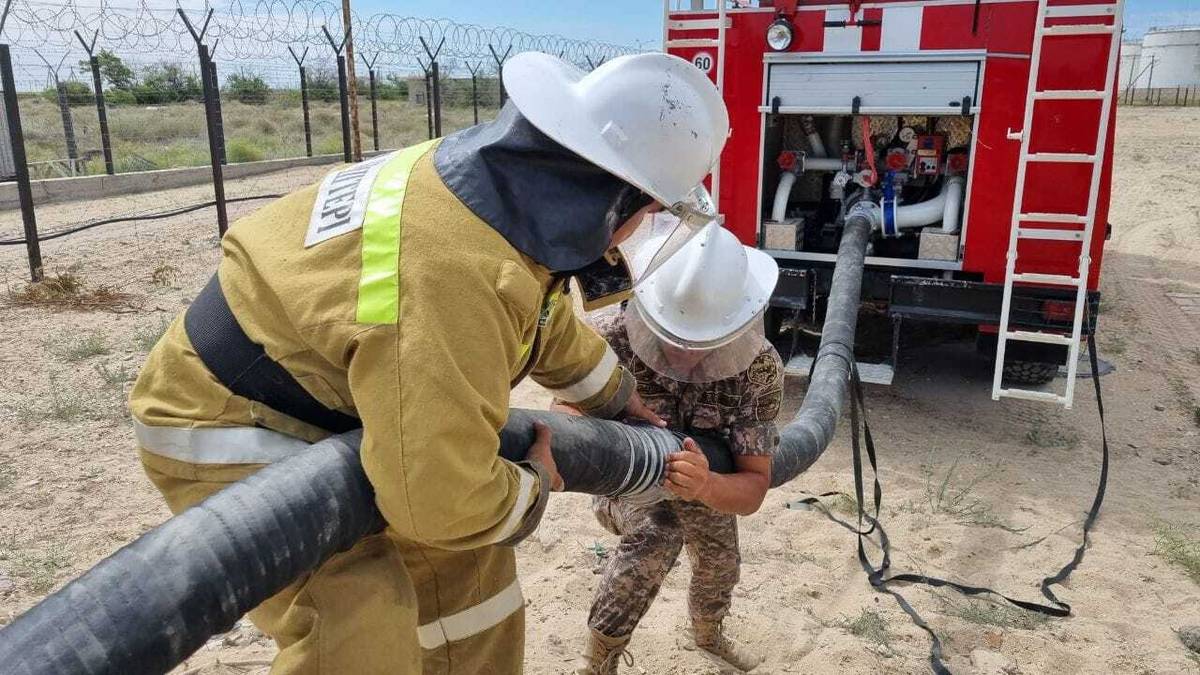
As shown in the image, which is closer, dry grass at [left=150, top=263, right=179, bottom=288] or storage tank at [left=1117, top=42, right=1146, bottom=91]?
dry grass at [left=150, top=263, right=179, bottom=288]

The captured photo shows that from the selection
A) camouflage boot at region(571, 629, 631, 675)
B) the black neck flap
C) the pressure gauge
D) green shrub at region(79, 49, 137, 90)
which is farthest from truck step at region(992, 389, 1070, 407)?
green shrub at region(79, 49, 137, 90)

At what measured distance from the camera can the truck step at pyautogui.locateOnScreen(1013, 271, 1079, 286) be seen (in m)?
4.70

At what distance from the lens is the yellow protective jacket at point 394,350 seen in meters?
1.37

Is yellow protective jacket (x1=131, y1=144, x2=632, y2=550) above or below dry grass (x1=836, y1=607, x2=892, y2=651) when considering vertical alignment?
above

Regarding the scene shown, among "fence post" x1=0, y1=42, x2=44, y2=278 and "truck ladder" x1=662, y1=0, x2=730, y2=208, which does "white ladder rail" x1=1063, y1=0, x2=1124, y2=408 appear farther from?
"fence post" x1=0, y1=42, x2=44, y2=278

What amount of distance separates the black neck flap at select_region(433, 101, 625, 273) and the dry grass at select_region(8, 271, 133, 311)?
22.1 ft

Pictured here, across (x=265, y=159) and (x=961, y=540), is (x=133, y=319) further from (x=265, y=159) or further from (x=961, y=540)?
(x=265, y=159)

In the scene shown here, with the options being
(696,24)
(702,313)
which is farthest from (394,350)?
(696,24)

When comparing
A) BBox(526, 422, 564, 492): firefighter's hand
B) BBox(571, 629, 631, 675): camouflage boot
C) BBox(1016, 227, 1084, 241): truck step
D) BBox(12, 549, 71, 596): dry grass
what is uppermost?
BBox(1016, 227, 1084, 241): truck step

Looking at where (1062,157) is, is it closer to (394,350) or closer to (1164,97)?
(394,350)

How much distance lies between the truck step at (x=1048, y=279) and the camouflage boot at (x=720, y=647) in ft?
9.16

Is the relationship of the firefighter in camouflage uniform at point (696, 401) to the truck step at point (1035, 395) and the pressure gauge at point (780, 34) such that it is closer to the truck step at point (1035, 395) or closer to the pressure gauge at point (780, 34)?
the truck step at point (1035, 395)

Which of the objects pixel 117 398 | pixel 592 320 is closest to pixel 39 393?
pixel 117 398

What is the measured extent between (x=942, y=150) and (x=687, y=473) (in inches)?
163
